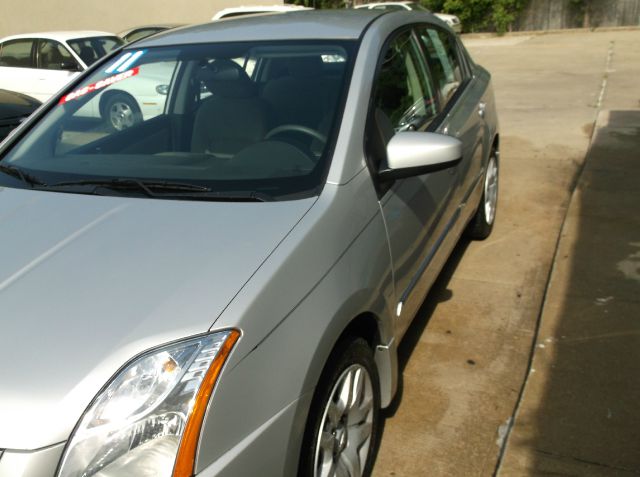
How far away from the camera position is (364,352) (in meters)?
2.54

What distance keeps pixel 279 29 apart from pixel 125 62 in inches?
31.0

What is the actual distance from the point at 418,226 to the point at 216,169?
92cm

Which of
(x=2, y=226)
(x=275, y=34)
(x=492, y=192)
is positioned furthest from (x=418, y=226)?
(x=492, y=192)

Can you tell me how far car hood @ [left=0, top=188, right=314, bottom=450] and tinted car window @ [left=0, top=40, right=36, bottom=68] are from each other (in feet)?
29.7

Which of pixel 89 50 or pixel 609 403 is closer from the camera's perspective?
pixel 609 403

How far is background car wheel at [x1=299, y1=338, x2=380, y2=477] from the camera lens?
221 centimetres

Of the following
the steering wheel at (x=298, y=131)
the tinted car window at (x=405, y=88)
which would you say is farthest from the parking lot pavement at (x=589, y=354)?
the steering wheel at (x=298, y=131)

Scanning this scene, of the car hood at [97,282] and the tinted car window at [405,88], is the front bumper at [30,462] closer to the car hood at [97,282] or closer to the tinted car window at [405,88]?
the car hood at [97,282]

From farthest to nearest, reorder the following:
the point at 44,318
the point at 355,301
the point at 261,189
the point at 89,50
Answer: the point at 89,50 < the point at 261,189 < the point at 355,301 < the point at 44,318

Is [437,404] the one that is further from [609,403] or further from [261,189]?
[261,189]

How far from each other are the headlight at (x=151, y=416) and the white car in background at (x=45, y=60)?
9.48 metres

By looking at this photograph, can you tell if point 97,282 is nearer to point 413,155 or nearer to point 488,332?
point 413,155

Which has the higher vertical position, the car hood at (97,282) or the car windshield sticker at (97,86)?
the car windshield sticker at (97,86)

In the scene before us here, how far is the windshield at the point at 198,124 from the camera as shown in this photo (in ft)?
8.98
